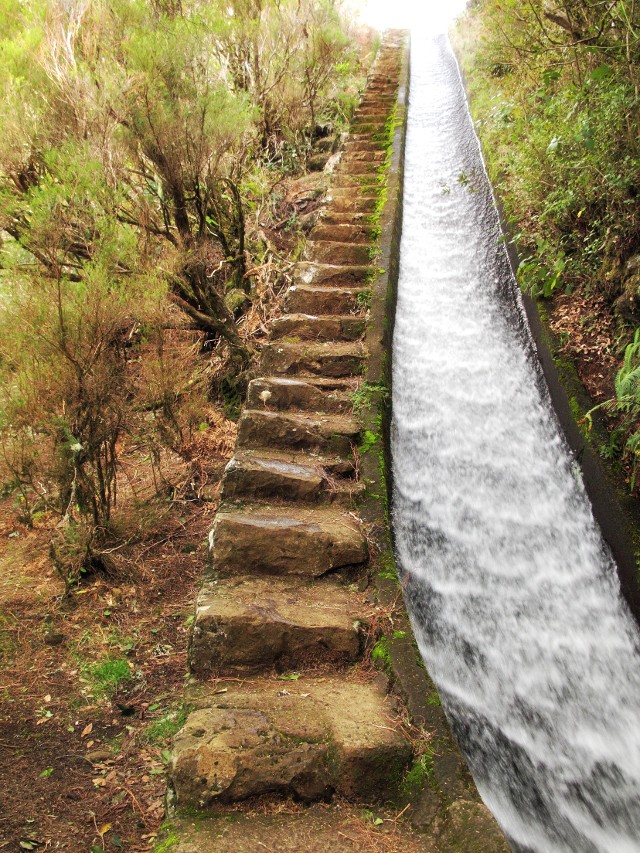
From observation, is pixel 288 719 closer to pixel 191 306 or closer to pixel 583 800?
pixel 583 800

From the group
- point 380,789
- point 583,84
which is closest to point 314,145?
point 583,84

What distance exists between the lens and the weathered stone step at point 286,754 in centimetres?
234

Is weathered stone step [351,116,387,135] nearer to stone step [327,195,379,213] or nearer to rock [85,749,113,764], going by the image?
stone step [327,195,379,213]

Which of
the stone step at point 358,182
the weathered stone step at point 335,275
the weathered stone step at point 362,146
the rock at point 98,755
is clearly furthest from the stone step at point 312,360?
the weathered stone step at point 362,146

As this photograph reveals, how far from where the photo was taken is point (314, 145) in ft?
31.6

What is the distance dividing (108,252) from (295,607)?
9.62 ft

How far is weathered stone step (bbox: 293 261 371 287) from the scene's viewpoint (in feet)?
19.4

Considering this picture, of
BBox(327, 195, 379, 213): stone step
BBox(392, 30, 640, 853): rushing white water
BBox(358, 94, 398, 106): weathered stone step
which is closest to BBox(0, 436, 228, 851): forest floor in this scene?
BBox(392, 30, 640, 853): rushing white water

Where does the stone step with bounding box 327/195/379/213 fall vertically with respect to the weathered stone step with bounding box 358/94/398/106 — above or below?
below

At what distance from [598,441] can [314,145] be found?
7733mm

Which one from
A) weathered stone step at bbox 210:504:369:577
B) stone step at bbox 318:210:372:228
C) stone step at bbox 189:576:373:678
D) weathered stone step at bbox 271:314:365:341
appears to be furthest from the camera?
stone step at bbox 318:210:372:228

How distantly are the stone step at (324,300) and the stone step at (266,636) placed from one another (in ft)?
10.8

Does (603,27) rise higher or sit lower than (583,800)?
higher

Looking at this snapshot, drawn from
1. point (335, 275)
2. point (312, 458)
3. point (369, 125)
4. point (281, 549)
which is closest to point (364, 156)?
point (369, 125)
